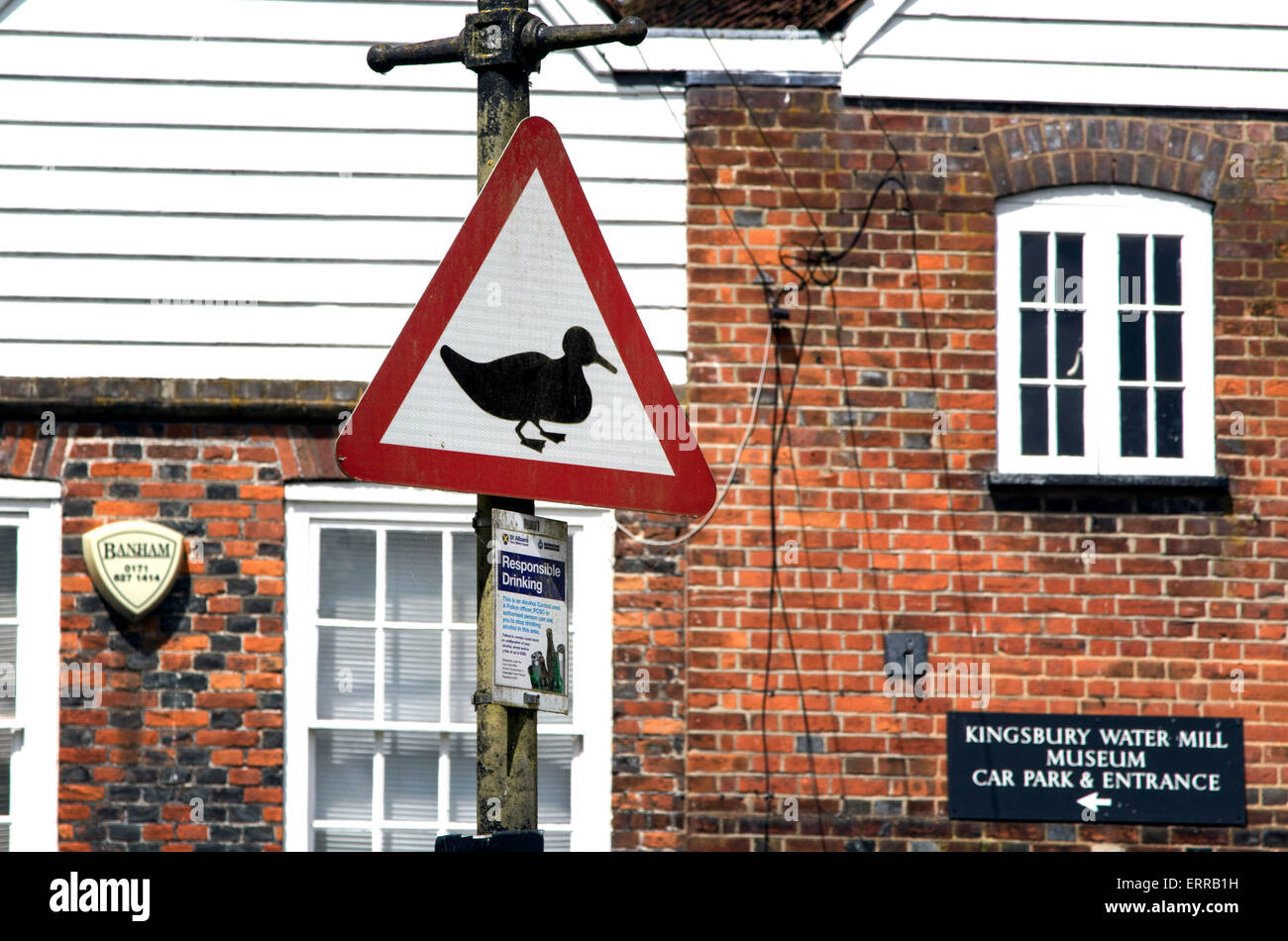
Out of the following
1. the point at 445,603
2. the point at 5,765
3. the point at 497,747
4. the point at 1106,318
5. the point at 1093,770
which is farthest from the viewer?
the point at 1106,318

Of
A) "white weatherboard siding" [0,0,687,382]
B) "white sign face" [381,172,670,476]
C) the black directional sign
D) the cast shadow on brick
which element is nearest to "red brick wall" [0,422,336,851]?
the cast shadow on brick

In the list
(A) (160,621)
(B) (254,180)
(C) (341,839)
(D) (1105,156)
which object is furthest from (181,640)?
(D) (1105,156)

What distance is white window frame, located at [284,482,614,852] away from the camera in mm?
7285

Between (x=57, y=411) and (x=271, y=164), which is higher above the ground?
(x=271, y=164)

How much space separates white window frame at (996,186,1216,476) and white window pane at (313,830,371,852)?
339 centimetres

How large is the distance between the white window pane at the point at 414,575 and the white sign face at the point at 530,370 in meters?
3.63

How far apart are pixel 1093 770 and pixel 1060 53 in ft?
11.1

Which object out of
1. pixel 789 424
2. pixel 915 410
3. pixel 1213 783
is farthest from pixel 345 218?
pixel 1213 783

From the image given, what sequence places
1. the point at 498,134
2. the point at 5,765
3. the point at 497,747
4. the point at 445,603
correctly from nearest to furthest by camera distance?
the point at 497,747 < the point at 498,134 < the point at 5,765 < the point at 445,603

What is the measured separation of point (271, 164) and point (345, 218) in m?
0.43

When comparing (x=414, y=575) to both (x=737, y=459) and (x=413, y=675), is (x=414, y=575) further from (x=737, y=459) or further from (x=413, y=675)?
(x=737, y=459)

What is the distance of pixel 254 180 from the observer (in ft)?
24.6

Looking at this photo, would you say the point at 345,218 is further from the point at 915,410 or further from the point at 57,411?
the point at 915,410

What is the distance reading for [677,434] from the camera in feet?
13.0
